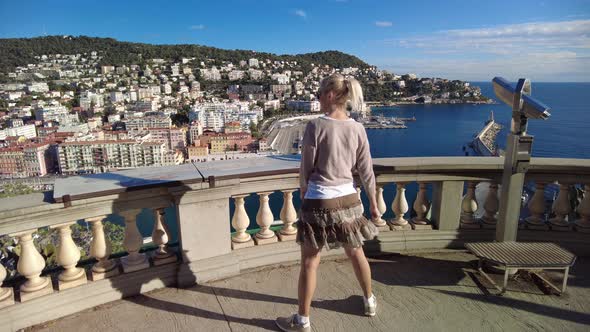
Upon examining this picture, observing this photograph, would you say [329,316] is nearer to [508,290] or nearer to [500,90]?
[508,290]

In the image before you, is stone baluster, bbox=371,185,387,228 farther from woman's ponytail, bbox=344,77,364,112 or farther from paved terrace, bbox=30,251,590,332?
woman's ponytail, bbox=344,77,364,112

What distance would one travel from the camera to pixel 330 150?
161 cm

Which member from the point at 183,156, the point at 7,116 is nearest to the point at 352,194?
the point at 183,156

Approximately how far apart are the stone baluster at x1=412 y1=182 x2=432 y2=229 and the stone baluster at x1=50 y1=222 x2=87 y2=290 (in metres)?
2.13

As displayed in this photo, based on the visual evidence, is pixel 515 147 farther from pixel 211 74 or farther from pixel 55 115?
pixel 211 74

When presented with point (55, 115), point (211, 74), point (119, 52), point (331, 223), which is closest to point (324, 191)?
point (331, 223)

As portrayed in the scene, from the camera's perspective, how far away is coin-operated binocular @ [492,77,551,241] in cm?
212

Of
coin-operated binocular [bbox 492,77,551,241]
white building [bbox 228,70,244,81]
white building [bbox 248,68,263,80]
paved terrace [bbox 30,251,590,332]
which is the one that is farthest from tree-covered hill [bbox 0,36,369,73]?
coin-operated binocular [bbox 492,77,551,241]

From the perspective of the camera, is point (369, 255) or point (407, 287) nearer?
point (407, 287)

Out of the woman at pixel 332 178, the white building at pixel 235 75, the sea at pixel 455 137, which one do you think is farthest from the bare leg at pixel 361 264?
the white building at pixel 235 75

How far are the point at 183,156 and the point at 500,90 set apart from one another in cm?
5535

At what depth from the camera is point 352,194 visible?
171cm

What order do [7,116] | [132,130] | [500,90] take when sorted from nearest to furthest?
1. [500,90]
2. [132,130]
3. [7,116]

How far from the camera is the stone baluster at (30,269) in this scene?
1.81 metres
